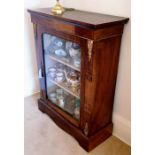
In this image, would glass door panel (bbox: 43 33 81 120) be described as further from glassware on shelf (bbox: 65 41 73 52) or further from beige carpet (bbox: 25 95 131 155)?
beige carpet (bbox: 25 95 131 155)

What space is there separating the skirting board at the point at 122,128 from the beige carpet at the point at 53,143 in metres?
0.05

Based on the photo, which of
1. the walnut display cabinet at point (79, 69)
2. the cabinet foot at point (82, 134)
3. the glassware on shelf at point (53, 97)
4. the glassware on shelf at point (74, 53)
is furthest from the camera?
the glassware on shelf at point (53, 97)

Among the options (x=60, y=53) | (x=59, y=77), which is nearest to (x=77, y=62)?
(x=60, y=53)

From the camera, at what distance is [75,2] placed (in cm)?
173

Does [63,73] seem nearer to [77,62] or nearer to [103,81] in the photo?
[77,62]

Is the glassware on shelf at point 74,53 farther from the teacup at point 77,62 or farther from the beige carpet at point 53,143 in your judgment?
the beige carpet at point 53,143

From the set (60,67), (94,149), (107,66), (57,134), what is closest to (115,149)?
(94,149)

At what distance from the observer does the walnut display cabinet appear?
130 cm

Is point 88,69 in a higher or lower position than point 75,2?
lower

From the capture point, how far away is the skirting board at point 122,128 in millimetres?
1646

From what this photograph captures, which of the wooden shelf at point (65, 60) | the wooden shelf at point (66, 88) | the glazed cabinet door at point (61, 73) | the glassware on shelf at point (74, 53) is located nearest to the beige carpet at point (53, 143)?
the glazed cabinet door at point (61, 73)

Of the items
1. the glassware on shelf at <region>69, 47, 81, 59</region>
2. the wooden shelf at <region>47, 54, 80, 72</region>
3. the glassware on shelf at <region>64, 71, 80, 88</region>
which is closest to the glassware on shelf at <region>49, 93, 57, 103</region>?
the glassware on shelf at <region>64, 71, 80, 88</region>
